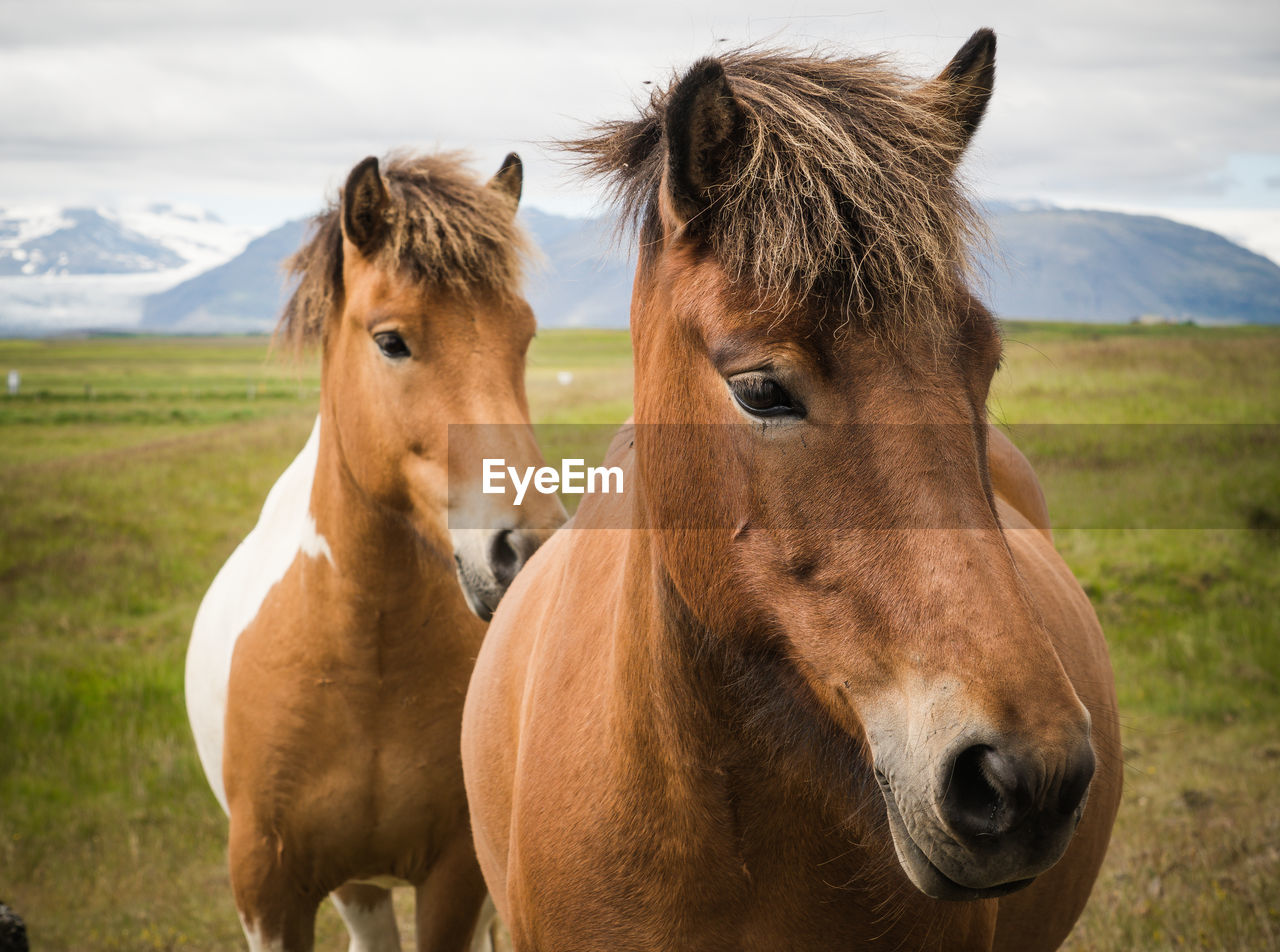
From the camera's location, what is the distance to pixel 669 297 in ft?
5.50

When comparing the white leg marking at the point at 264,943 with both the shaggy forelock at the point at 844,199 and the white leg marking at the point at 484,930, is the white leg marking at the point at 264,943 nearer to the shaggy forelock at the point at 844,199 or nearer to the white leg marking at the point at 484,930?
the white leg marking at the point at 484,930

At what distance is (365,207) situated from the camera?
335 centimetres

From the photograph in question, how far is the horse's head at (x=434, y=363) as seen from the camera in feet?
10.3

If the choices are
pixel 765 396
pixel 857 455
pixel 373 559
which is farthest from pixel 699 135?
pixel 373 559

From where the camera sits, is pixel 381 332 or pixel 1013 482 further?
pixel 1013 482

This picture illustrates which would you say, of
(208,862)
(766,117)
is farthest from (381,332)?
(208,862)

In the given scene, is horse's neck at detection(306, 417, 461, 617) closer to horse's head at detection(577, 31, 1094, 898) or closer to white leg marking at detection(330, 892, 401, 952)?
white leg marking at detection(330, 892, 401, 952)

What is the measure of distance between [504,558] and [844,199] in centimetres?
197

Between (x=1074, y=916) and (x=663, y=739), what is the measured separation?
186 centimetres

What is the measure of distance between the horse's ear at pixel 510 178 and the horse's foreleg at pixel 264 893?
2.61 metres

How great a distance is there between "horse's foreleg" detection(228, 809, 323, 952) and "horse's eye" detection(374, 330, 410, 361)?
1.73 metres

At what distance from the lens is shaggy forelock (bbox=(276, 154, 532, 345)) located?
3.33 meters

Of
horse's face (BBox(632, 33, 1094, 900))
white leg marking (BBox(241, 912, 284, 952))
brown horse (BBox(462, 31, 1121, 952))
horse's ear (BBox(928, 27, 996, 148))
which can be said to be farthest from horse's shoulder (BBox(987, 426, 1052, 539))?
white leg marking (BBox(241, 912, 284, 952))

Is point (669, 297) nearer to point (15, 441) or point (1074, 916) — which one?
point (1074, 916)
